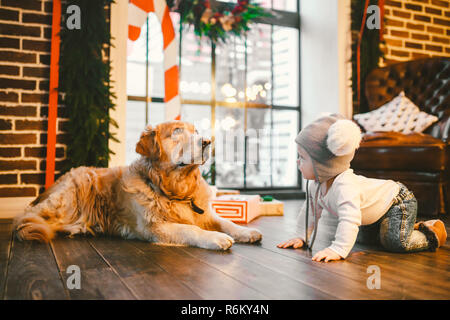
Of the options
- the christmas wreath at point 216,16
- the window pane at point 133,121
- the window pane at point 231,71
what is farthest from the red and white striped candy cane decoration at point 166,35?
the window pane at point 231,71

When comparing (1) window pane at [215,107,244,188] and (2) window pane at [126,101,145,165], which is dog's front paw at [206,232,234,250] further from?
(1) window pane at [215,107,244,188]

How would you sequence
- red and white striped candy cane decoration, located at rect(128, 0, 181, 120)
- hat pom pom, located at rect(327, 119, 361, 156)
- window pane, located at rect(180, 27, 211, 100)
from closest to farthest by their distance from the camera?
hat pom pom, located at rect(327, 119, 361, 156) → red and white striped candy cane decoration, located at rect(128, 0, 181, 120) → window pane, located at rect(180, 27, 211, 100)

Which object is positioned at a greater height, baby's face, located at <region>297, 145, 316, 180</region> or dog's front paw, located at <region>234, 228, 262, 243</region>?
baby's face, located at <region>297, 145, 316, 180</region>

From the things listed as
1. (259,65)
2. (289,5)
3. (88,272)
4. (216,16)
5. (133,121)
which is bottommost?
(88,272)

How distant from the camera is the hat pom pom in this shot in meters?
1.45

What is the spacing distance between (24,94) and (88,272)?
2100 millimetres

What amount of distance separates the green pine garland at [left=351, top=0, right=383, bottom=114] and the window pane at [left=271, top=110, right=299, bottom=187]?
2.76ft

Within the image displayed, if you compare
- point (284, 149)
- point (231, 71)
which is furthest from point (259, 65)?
point (284, 149)

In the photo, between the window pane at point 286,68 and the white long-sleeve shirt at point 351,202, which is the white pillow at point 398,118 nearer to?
the window pane at point 286,68

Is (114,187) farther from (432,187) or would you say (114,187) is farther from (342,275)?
(432,187)

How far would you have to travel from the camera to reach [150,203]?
6.31 ft

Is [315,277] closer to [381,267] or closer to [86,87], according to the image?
[381,267]

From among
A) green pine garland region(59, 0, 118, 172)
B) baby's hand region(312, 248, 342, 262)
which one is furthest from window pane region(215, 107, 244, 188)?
baby's hand region(312, 248, 342, 262)
